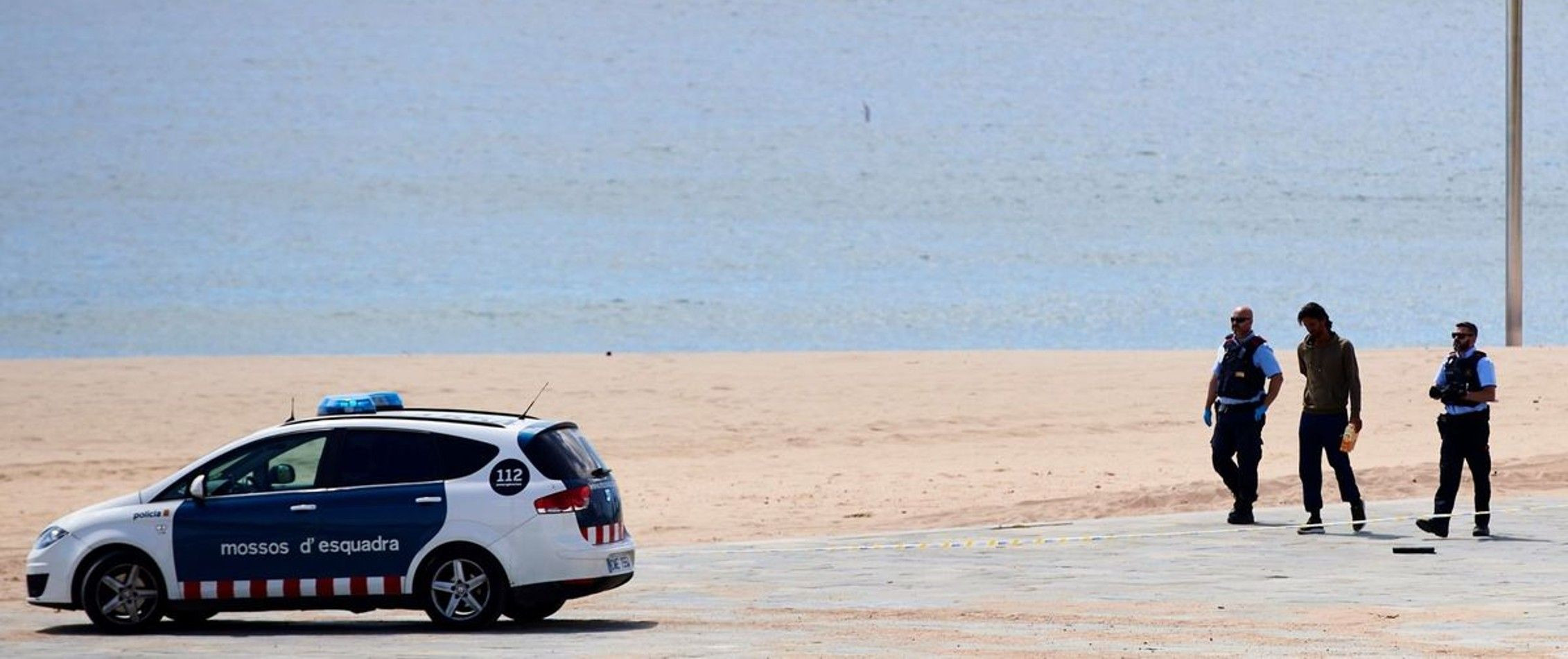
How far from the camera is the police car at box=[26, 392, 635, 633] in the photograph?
44.3 feet

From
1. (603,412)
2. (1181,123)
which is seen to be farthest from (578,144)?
(603,412)

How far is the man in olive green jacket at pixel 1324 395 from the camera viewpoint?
56.9ft

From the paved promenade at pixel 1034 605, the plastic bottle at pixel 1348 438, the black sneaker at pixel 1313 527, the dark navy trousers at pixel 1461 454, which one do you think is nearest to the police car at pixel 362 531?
the paved promenade at pixel 1034 605

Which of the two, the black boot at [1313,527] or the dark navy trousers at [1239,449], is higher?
the dark navy trousers at [1239,449]

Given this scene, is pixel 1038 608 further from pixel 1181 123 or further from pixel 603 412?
pixel 1181 123

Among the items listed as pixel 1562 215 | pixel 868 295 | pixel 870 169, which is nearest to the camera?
pixel 868 295

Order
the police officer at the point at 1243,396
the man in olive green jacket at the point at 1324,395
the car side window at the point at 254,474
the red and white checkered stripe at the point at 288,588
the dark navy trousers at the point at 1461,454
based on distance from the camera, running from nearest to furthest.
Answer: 1. the red and white checkered stripe at the point at 288,588
2. the car side window at the point at 254,474
3. the dark navy trousers at the point at 1461,454
4. the man in olive green jacket at the point at 1324,395
5. the police officer at the point at 1243,396

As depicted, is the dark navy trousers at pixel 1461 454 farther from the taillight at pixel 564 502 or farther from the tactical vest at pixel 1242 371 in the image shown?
the taillight at pixel 564 502

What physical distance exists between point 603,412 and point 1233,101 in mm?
132792

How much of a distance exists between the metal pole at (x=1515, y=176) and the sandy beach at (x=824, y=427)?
124 cm

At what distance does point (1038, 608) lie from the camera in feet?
46.1

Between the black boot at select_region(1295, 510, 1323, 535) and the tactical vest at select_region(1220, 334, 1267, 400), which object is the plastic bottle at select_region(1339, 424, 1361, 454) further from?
the tactical vest at select_region(1220, 334, 1267, 400)

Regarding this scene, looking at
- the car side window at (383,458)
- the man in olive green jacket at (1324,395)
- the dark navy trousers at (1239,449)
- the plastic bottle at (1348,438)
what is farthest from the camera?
the dark navy trousers at (1239,449)

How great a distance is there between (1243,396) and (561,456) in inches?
254
